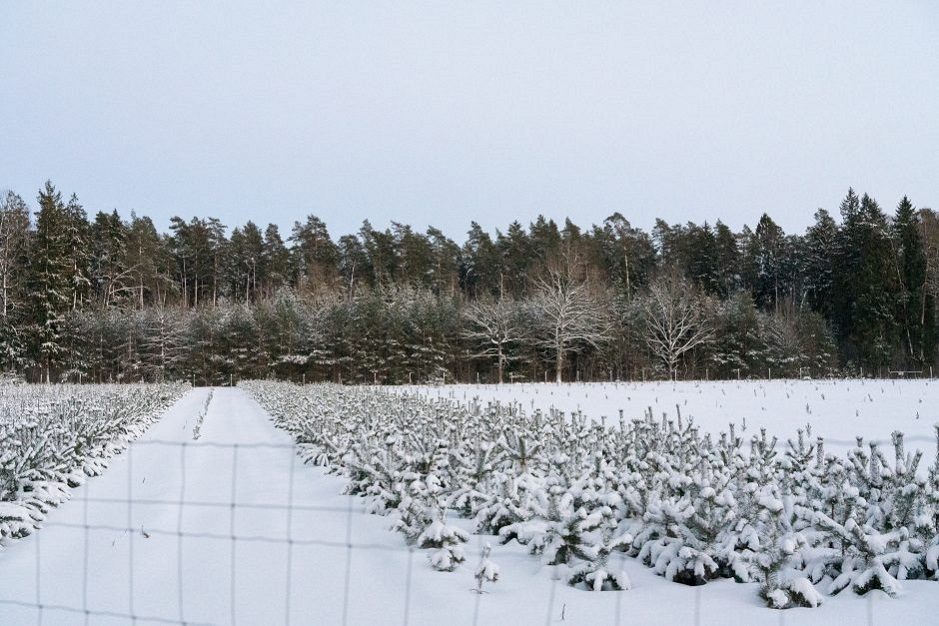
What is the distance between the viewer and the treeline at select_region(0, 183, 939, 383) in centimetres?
3519

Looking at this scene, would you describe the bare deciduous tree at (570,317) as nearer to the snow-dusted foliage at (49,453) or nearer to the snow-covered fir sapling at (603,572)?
the snow-dusted foliage at (49,453)

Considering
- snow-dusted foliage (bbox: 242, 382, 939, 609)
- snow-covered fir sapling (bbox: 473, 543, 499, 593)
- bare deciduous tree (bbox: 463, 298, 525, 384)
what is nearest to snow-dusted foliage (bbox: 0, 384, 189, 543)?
snow-dusted foliage (bbox: 242, 382, 939, 609)

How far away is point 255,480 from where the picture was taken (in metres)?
7.76

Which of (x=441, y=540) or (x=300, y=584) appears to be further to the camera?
(x=441, y=540)

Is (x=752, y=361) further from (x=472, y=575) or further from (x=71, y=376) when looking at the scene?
(x=71, y=376)

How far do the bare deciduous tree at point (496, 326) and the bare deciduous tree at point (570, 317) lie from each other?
1.55 meters

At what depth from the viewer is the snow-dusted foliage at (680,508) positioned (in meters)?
3.65

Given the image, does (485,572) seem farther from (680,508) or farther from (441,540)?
(680,508)

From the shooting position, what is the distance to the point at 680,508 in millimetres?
4059

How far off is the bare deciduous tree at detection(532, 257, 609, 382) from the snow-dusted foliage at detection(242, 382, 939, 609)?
87.7ft

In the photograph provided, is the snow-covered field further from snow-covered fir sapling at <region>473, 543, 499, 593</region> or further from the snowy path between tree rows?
snow-covered fir sapling at <region>473, 543, 499, 593</region>

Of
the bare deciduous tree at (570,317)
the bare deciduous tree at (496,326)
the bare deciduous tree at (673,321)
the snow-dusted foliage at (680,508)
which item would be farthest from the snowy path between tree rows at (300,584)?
the bare deciduous tree at (673,321)

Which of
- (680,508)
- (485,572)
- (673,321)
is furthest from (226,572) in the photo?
(673,321)

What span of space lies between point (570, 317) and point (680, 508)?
30290 millimetres
